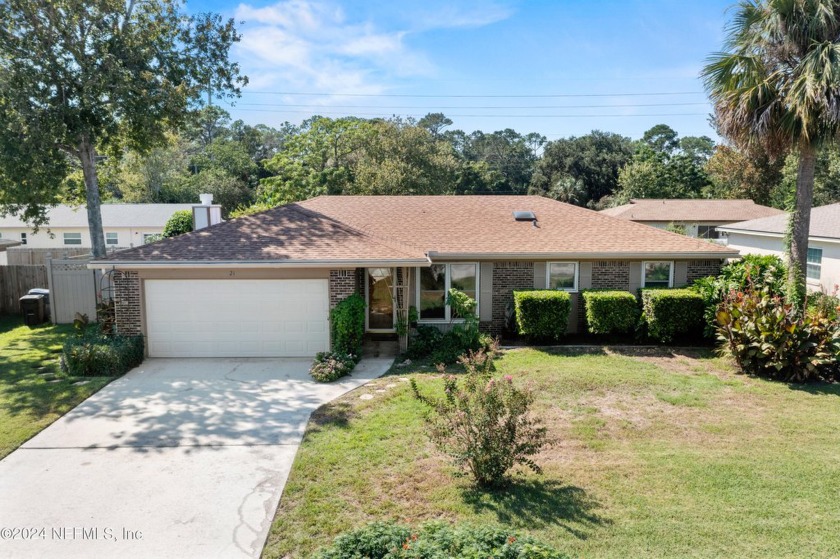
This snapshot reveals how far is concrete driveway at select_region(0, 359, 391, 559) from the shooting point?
17.4ft

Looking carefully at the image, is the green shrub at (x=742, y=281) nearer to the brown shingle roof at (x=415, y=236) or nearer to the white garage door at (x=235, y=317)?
the brown shingle roof at (x=415, y=236)

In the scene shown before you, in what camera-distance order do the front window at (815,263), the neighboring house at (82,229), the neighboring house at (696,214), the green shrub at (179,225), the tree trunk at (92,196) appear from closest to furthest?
the tree trunk at (92,196) → the front window at (815,263) → the green shrub at (179,225) → the neighboring house at (82,229) → the neighboring house at (696,214)

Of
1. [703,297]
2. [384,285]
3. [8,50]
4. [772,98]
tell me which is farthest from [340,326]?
[8,50]

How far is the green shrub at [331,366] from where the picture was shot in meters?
10.4

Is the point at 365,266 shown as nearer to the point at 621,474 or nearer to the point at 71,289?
the point at 621,474

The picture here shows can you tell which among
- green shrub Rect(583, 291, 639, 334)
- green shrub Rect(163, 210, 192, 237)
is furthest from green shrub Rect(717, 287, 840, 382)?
green shrub Rect(163, 210, 192, 237)

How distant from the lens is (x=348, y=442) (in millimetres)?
7441

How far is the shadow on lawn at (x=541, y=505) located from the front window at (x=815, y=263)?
15.9 m

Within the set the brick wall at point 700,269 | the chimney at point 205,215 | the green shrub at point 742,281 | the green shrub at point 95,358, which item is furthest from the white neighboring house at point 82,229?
the green shrub at point 742,281

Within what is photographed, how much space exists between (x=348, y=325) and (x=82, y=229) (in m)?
29.0

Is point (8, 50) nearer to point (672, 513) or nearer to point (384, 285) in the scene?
point (384, 285)

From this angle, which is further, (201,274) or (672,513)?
(201,274)

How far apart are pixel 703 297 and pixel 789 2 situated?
6284mm

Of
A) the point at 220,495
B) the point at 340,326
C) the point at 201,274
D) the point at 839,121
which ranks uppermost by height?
the point at 839,121
